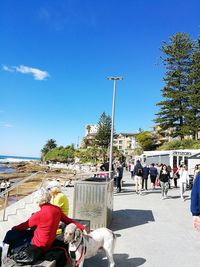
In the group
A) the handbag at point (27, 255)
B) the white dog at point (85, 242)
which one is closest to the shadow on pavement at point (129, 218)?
the white dog at point (85, 242)

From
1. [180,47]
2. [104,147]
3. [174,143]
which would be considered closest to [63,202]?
[174,143]

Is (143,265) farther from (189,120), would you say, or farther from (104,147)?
(104,147)

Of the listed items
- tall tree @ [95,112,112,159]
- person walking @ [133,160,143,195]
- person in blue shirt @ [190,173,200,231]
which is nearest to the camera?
person in blue shirt @ [190,173,200,231]

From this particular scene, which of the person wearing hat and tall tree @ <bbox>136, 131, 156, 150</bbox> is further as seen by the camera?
tall tree @ <bbox>136, 131, 156, 150</bbox>

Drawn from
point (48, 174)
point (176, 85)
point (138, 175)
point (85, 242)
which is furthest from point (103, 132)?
point (85, 242)

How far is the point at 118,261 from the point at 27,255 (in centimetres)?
200

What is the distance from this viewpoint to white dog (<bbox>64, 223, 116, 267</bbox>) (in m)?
3.64

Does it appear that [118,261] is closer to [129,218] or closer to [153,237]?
[153,237]

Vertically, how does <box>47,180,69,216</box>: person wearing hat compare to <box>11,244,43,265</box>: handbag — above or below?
above

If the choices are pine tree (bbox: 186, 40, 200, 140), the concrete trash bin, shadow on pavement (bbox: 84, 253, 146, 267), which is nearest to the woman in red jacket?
shadow on pavement (bbox: 84, 253, 146, 267)

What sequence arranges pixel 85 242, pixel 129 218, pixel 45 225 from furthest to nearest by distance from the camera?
pixel 129 218, pixel 85 242, pixel 45 225

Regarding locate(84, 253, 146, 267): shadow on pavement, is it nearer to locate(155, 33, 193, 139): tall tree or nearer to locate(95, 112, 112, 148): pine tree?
locate(155, 33, 193, 139): tall tree

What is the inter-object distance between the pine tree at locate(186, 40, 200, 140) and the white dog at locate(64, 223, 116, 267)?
3800 cm

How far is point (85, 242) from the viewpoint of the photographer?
3.95 metres
